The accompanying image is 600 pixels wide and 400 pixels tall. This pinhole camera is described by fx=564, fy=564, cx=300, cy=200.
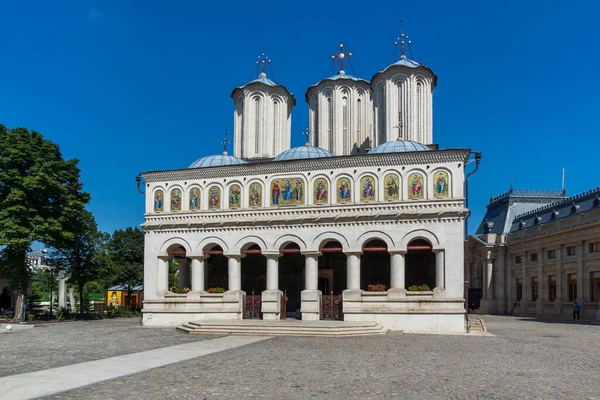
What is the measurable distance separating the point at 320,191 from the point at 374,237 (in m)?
3.95

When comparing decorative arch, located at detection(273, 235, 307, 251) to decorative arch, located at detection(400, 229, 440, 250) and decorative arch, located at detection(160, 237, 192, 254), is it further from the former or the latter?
decorative arch, located at detection(160, 237, 192, 254)

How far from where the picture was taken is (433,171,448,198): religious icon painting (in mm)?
28281

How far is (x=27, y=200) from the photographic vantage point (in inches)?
1291

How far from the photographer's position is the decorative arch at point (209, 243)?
103ft

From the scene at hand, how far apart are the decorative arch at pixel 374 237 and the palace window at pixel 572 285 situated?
2250 centimetres

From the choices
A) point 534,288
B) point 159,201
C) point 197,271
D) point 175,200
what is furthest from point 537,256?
point 159,201

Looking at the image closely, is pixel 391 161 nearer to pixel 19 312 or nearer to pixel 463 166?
pixel 463 166

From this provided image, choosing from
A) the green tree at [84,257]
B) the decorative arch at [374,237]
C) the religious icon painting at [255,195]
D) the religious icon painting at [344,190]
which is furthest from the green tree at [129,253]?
the decorative arch at [374,237]

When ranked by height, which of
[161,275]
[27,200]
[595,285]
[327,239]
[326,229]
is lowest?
[595,285]

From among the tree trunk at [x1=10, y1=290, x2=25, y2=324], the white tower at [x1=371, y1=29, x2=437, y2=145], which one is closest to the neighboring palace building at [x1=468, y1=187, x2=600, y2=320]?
the white tower at [x1=371, y1=29, x2=437, y2=145]

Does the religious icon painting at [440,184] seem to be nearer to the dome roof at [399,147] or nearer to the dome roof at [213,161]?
the dome roof at [399,147]

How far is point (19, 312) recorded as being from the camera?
32.8 meters

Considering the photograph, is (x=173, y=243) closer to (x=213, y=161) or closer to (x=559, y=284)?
(x=213, y=161)

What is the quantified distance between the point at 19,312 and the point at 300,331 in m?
18.2
